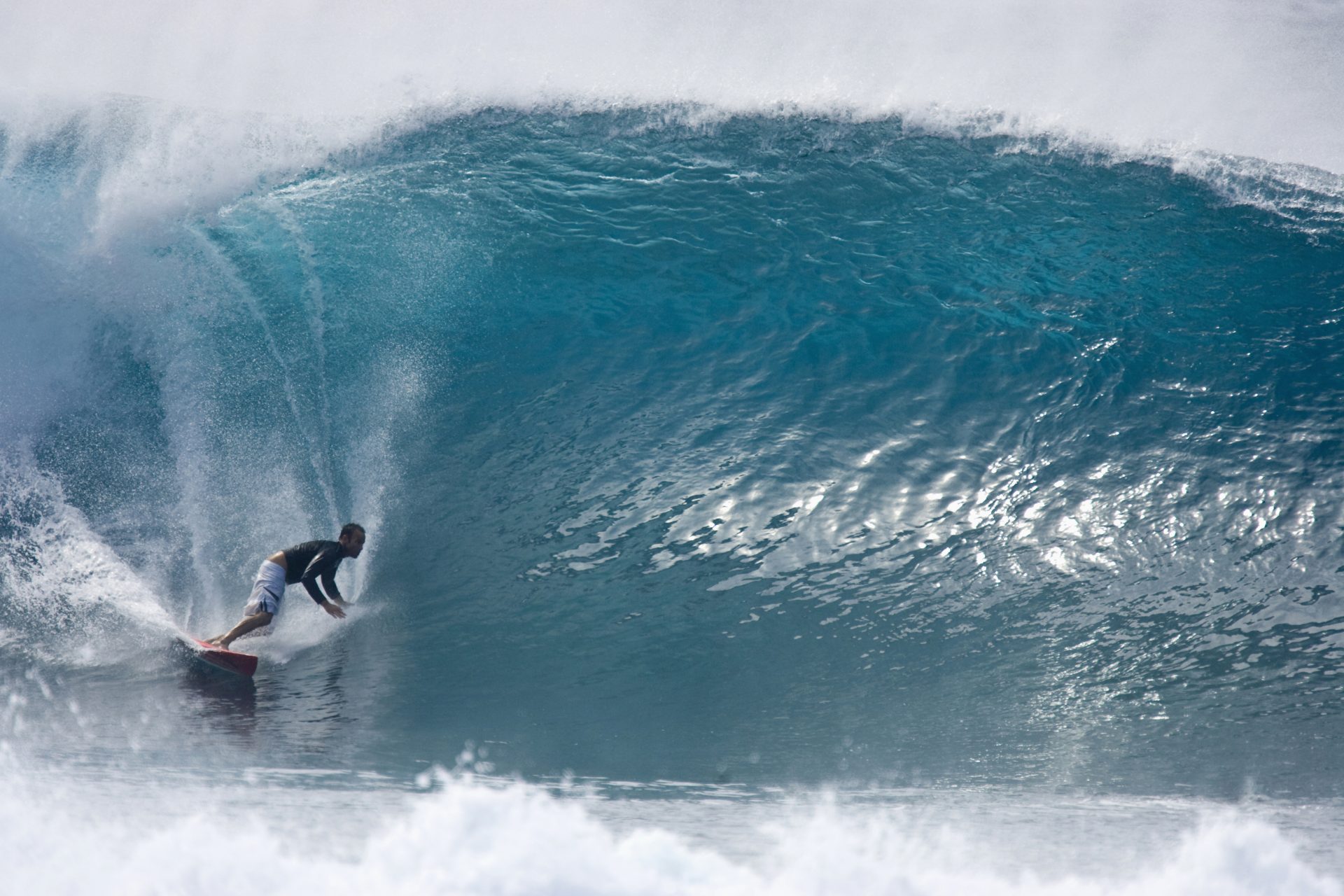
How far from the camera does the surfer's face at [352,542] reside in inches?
236

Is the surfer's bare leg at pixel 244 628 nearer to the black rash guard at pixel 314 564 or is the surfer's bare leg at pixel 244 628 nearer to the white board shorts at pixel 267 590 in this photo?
the white board shorts at pixel 267 590

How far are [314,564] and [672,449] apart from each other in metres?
2.62

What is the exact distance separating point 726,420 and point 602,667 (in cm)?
240

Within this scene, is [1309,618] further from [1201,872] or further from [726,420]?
[726,420]

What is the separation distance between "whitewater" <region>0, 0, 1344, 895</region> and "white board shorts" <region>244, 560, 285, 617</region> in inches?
12.6

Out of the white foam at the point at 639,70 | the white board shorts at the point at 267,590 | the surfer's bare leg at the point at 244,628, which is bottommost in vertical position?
the surfer's bare leg at the point at 244,628

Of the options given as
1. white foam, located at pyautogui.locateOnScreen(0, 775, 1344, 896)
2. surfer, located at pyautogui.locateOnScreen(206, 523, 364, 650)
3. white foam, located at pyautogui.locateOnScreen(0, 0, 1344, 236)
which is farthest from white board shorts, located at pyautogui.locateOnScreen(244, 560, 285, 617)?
white foam, located at pyautogui.locateOnScreen(0, 0, 1344, 236)

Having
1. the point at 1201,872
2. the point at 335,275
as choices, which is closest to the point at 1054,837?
the point at 1201,872

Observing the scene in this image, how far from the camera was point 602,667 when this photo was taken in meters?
5.58

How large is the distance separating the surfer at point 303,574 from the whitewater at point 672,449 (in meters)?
0.29

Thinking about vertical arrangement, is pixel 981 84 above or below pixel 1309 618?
above

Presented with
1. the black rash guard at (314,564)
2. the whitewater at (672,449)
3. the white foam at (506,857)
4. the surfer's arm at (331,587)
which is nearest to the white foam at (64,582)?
the whitewater at (672,449)

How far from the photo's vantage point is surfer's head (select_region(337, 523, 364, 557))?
600 centimetres

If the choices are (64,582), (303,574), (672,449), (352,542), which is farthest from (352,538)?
(672,449)
